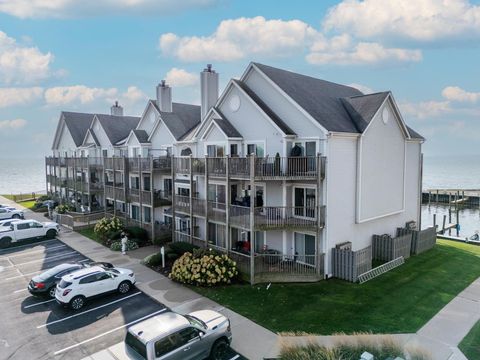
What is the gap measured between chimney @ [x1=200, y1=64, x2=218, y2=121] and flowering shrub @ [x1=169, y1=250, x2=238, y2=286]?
12877 mm

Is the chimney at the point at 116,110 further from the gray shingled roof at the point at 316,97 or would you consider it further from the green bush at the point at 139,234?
the gray shingled roof at the point at 316,97

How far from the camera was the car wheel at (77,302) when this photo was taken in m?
16.1

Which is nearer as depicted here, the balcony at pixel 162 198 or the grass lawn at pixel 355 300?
the grass lawn at pixel 355 300

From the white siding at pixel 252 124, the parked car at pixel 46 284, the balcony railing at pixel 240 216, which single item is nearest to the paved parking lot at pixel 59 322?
the parked car at pixel 46 284

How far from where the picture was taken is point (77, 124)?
46031mm

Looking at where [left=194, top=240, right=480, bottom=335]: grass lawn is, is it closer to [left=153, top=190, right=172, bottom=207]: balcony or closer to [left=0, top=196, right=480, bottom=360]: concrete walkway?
[left=0, top=196, right=480, bottom=360]: concrete walkway

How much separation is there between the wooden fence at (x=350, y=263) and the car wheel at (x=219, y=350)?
30.4 feet

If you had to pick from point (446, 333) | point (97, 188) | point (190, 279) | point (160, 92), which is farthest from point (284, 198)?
point (97, 188)

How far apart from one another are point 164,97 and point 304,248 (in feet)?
68.0

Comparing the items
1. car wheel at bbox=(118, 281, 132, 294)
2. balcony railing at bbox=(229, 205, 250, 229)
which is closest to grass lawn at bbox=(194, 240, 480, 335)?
balcony railing at bbox=(229, 205, 250, 229)

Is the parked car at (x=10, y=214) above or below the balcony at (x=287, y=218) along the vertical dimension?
below

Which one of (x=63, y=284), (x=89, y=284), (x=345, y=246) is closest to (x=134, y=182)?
(x=89, y=284)

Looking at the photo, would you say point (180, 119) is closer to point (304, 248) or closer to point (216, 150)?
point (216, 150)

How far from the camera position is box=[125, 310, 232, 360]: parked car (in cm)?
1064
